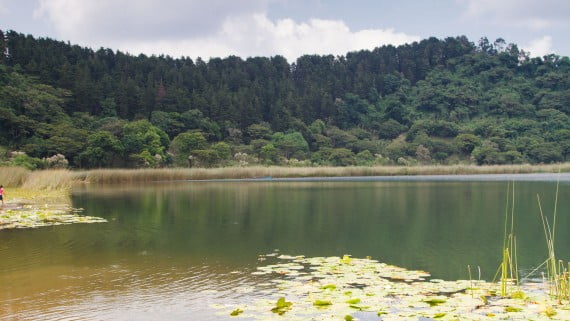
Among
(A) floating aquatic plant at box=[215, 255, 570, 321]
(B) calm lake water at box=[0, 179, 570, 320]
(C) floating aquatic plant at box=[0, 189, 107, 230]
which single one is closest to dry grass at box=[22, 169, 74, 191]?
(C) floating aquatic plant at box=[0, 189, 107, 230]

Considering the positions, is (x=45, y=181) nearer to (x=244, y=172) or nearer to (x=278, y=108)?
(x=244, y=172)

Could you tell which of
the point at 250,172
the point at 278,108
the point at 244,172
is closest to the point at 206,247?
the point at 250,172

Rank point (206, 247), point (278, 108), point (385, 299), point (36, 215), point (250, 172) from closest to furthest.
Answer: point (385, 299), point (206, 247), point (36, 215), point (250, 172), point (278, 108)

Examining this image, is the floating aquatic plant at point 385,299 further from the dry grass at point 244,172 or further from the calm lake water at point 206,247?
the dry grass at point 244,172

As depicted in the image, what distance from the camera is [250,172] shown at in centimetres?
4550

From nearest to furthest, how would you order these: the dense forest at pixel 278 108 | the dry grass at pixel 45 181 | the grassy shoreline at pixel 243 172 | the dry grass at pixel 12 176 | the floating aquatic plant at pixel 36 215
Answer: the floating aquatic plant at pixel 36 215, the dry grass at pixel 12 176, the dry grass at pixel 45 181, the grassy shoreline at pixel 243 172, the dense forest at pixel 278 108

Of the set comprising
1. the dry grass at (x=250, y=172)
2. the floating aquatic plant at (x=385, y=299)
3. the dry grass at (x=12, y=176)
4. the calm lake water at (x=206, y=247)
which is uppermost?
the dry grass at (x=12, y=176)

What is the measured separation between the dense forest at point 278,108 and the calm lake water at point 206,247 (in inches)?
1156

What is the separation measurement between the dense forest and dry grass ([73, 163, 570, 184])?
5.92 m

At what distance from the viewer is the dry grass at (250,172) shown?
4100cm

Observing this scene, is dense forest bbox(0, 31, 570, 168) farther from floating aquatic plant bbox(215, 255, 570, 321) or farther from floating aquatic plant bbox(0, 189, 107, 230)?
floating aquatic plant bbox(215, 255, 570, 321)

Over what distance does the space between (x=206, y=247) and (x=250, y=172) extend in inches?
1325

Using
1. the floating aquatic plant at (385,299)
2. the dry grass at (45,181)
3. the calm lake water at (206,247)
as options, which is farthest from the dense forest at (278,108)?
the floating aquatic plant at (385,299)

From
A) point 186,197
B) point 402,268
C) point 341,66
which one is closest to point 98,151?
point 186,197
